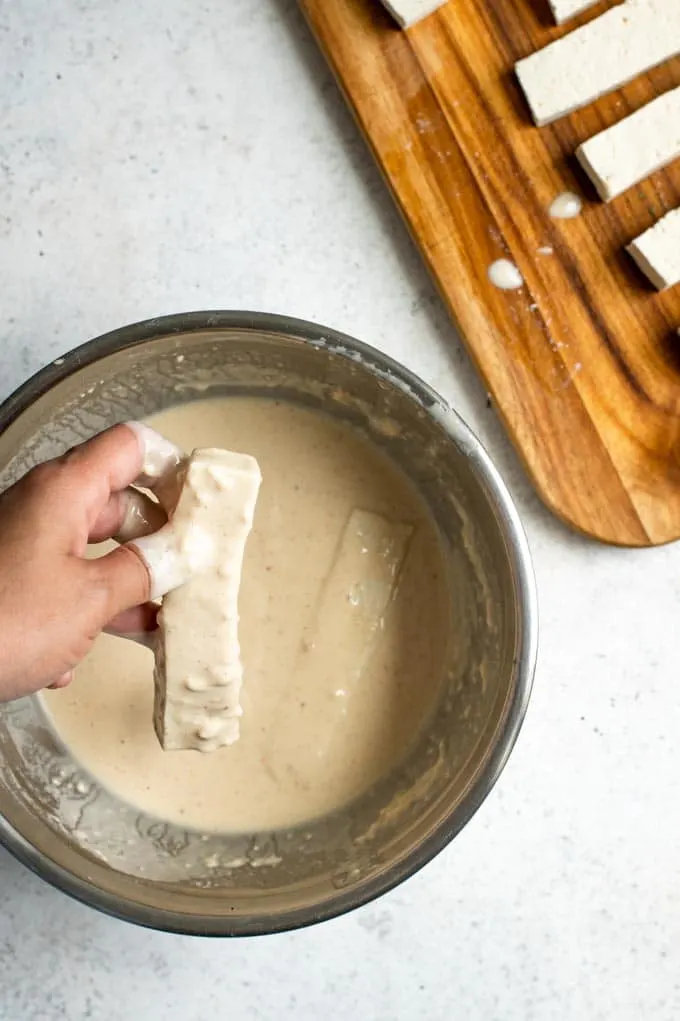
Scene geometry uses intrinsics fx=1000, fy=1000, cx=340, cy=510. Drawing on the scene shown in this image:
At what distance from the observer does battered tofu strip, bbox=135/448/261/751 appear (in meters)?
0.95

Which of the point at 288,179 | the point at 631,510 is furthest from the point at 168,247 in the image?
the point at 631,510

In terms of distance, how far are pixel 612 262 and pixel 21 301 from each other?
0.68m

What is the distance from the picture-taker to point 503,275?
1145mm

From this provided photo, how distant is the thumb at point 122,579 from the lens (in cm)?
86

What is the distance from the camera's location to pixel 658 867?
1.18 metres

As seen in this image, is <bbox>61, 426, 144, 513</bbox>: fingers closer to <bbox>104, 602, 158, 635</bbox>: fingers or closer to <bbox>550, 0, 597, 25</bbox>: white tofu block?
<bbox>104, 602, 158, 635</bbox>: fingers

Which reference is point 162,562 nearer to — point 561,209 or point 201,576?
point 201,576

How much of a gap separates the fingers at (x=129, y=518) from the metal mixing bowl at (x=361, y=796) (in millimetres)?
117

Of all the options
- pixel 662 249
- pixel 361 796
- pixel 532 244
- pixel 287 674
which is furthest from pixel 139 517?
pixel 662 249

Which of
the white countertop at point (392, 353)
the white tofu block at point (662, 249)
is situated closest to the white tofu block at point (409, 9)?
the white countertop at point (392, 353)

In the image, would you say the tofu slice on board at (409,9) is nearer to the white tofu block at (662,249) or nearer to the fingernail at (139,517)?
the white tofu block at (662,249)

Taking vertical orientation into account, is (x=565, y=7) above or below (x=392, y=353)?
above

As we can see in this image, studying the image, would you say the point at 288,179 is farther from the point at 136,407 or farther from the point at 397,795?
the point at 397,795

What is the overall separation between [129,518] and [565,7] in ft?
2.48
